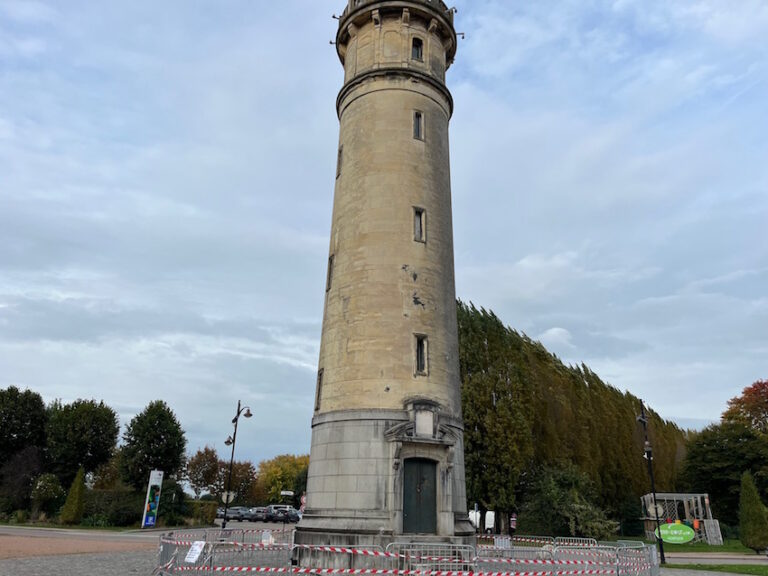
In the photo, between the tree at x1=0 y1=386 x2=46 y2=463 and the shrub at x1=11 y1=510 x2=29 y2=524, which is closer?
the shrub at x1=11 y1=510 x2=29 y2=524

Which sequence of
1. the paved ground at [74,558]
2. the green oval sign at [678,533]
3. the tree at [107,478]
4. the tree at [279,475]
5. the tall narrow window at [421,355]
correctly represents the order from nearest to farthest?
the paved ground at [74,558] < the tall narrow window at [421,355] < the green oval sign at [678,533] < the tree at [107,478] < the tree at [279,475]

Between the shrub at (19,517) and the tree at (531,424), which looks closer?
the tree at (531,424)

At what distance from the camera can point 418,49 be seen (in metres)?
24.8

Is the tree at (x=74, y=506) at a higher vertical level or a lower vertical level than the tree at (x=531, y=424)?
lower

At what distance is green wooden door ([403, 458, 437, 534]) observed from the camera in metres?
18.7

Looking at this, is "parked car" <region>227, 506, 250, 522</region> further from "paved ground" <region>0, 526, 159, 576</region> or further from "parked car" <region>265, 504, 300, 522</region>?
"paved ground" <region>0, 526, 159, 576</region>

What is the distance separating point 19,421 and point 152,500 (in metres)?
18.0

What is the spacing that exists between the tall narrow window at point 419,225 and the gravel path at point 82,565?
13.6 meters

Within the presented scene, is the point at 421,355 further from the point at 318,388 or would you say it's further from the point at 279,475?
the point at 279,475

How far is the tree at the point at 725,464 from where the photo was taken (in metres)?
50.8

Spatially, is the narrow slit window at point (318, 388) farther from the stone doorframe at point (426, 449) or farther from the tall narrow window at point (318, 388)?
the stone doorframe at point (426, 449)

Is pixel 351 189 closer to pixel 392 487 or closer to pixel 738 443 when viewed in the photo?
pixel 392 487

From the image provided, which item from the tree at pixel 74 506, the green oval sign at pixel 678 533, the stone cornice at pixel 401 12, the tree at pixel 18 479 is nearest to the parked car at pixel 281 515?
the tree at pixel 74 506

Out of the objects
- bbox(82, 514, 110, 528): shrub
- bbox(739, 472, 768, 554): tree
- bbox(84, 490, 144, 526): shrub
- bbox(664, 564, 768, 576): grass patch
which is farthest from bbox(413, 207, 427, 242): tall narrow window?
bbox(82, 514, 110, 528): shrub
